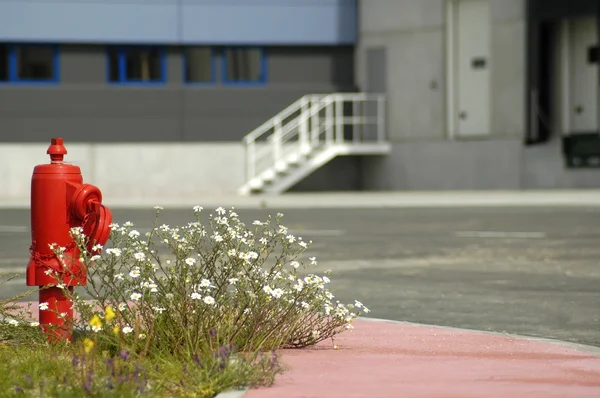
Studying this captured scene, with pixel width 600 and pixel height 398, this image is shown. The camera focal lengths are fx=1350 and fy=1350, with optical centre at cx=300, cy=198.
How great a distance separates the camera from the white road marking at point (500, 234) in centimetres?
1891

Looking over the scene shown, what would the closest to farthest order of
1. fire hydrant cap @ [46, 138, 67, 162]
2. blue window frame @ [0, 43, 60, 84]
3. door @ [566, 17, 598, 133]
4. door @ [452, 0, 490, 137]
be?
1. fire hydrant cap @ [46, 138, 67, 162]
2. door @ [566, 17, 598, 133]
3. door @ [452, 0, 490, 137]
4. blue window frame @ [0, 43, 60, 84]

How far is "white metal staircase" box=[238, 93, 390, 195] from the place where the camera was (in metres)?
33.9

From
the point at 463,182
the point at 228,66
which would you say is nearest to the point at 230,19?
the point at 228,66

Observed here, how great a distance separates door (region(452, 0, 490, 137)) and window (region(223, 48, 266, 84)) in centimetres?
550

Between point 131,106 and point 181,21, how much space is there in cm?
263

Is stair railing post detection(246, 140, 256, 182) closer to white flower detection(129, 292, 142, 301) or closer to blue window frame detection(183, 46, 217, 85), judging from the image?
blue window frame detection(183, 46, 217, 85)

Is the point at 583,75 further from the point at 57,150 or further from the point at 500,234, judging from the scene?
the point at 57,150

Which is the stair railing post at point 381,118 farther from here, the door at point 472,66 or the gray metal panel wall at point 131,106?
the door at point 472,66

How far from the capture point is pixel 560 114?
3347cm

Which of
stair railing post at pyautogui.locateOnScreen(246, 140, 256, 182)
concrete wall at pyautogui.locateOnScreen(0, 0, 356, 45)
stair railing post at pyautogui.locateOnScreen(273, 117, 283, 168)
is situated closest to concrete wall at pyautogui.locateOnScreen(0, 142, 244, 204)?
stair railing post at pyautogui.locateOnScreen(246, 140, 256, 182)

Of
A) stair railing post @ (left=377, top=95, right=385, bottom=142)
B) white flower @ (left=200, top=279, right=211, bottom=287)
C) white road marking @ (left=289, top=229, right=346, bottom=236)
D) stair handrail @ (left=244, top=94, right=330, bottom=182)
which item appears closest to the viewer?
white flower @ (left=200, top=279, right=211, bottom=287)

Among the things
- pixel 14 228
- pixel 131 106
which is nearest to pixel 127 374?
pixel 14 228

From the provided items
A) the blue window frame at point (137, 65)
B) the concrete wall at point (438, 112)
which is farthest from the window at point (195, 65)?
the concrete wall at point (438, 112)

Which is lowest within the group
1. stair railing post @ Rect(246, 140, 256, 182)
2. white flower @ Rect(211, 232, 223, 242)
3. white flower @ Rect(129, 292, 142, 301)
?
white flower @ Rect(129, 292, 142, 301)
